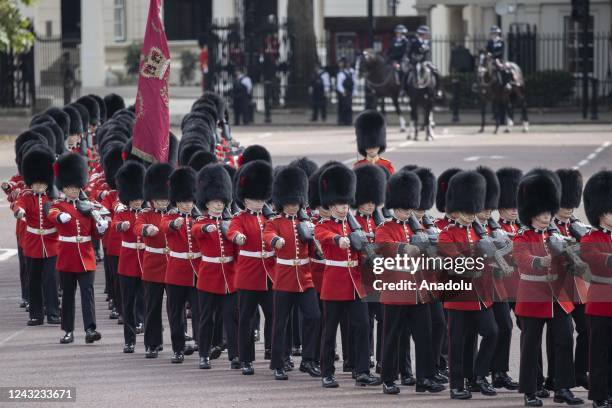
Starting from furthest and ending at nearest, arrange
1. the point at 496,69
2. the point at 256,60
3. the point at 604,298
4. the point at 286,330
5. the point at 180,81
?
the point at 180,81 < the point at 256,60 < the point at 496,69 < the point at 286,330 < the point at 604,298

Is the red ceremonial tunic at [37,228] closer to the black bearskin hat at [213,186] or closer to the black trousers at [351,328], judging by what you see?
the black bearskin hat at [213,186]

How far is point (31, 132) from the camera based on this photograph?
1457cm

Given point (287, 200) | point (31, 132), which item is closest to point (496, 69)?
point (31, 132)

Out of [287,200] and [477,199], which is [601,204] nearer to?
[477,199]

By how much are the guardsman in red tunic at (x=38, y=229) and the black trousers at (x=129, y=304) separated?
0.91 m

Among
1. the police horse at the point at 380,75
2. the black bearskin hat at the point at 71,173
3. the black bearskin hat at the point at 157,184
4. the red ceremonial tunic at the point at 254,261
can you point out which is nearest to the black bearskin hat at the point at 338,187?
the red ceremonial tunic at the point at 254,261

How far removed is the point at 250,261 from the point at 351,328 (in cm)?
81

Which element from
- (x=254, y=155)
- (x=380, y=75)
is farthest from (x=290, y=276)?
(x=380, y=75)

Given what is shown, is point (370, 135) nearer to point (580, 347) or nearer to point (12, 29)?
point (580, 347)

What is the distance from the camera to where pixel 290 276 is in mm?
10648

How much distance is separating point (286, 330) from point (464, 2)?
29358mm

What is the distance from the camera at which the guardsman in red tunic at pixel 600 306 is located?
9398 millimetres

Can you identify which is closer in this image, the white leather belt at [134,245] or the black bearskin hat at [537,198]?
the black bearskin hat at [537,198]

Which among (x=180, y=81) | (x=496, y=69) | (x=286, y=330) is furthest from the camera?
(x=180, y=81)
